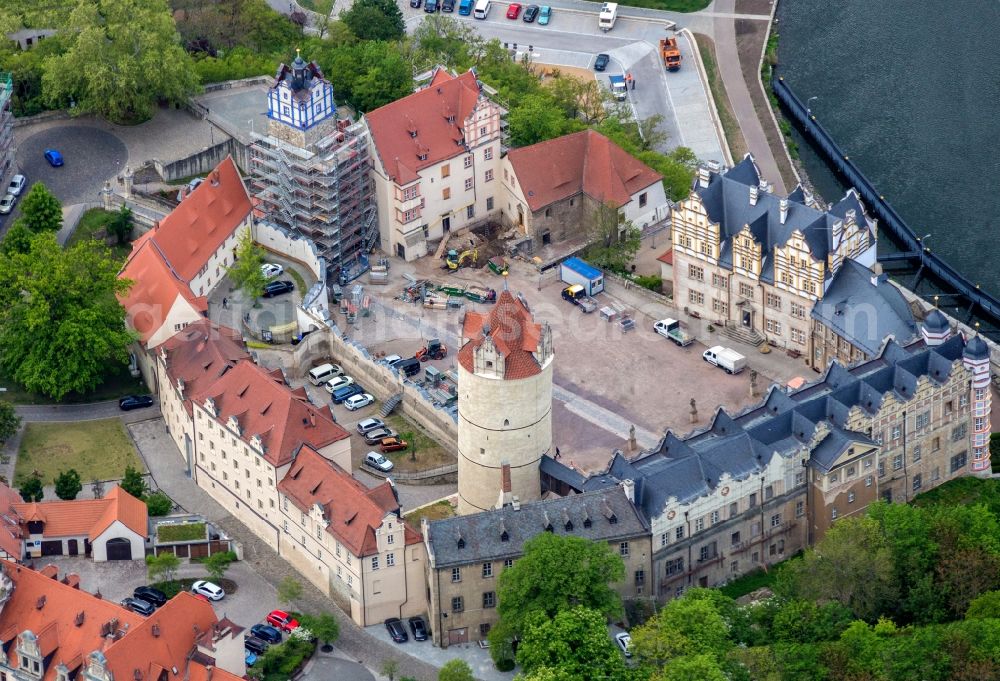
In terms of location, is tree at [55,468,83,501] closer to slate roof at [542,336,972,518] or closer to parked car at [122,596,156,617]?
parked car at [122,596,156,617]

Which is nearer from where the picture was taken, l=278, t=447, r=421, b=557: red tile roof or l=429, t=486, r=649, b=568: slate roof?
l=429, t=486, r=649, b=568: slate roof

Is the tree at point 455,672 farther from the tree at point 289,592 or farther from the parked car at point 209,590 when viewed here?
the parked car at point 209,590

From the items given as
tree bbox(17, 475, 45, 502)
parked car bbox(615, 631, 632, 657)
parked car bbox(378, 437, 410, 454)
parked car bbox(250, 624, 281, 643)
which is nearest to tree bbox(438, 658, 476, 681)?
parked car bbox(615, 631, 632, 657)

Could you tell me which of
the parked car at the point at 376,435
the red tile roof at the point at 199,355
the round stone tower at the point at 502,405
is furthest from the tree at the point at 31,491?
the round stone tower at the point at 502,405

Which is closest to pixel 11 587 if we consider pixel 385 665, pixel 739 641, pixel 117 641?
pixel 117 641

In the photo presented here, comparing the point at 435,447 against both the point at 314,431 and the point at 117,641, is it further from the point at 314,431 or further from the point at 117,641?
the point at 117,641

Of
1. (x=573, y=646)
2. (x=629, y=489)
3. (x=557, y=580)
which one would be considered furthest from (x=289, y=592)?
(x=629, y=489)
